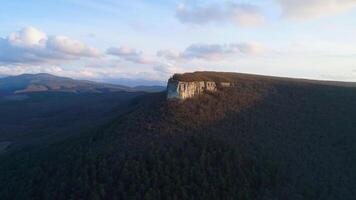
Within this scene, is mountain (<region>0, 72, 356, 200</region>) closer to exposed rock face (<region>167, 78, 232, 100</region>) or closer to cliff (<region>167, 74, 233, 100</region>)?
cliff (<region>167, 74, 233, 100</region>)

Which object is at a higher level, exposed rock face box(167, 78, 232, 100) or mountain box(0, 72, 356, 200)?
exposed rock face box(167, 78, 232, 100)

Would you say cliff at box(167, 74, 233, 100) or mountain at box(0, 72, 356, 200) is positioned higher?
cliff at box(167, 74, 233, 100)

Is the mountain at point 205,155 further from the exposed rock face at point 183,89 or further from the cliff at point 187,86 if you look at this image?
the exposed rock face at point 183,89

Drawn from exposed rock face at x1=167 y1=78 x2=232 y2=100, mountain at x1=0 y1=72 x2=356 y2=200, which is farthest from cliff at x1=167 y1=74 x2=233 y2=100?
mountain at x1=0 y1=72 x2=356 y2=200

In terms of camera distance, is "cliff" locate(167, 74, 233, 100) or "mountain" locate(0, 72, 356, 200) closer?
"mountain" locate(0, 72, 356, 200)

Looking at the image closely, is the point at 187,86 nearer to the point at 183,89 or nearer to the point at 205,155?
the point at 183,89

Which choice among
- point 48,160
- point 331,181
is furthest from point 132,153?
point 331,181

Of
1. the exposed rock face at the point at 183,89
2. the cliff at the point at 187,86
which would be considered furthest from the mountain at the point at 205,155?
the exposed rock face at the point at 183,89

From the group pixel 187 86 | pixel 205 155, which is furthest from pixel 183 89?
pixel 205 155

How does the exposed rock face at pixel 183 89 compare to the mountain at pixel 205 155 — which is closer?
the mountain at pixel 205 155

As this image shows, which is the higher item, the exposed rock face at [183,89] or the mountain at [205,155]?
the exposed rock face at [183,89]
